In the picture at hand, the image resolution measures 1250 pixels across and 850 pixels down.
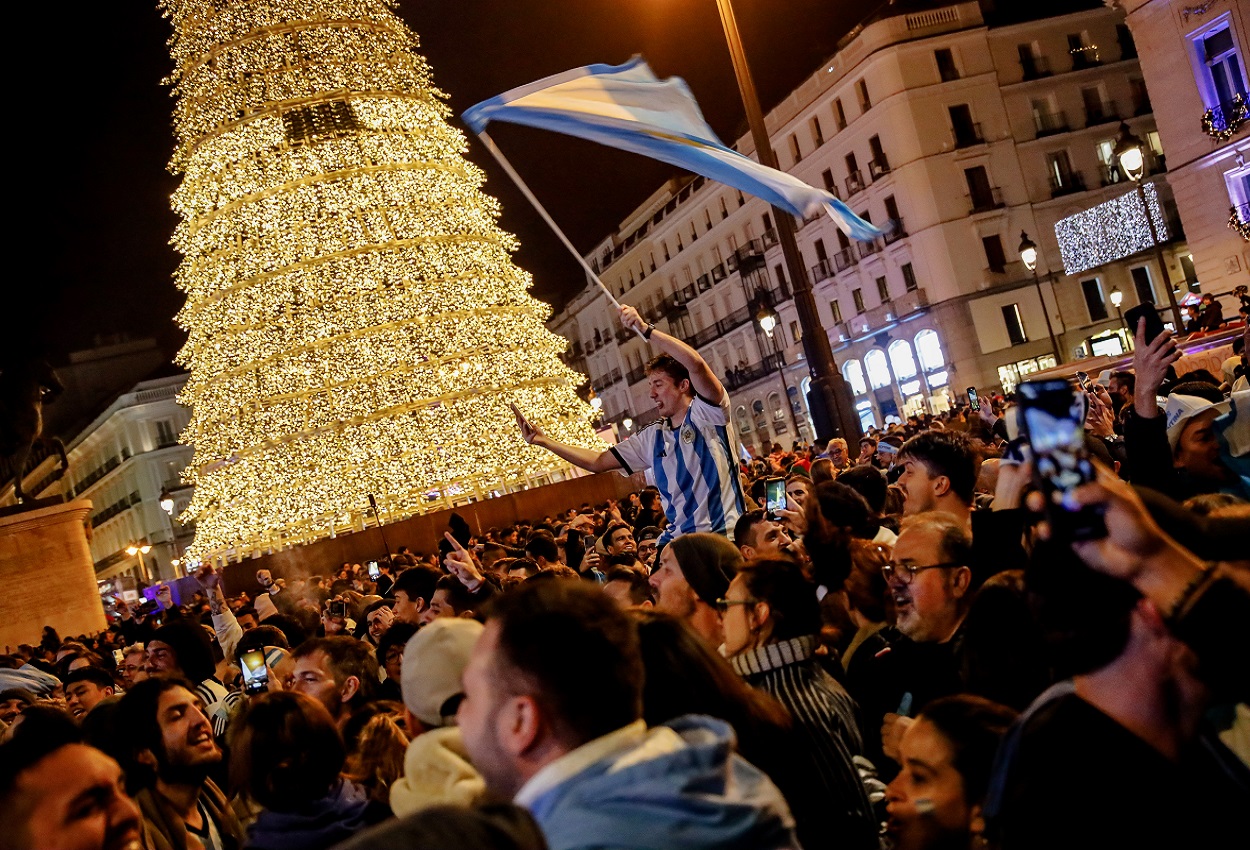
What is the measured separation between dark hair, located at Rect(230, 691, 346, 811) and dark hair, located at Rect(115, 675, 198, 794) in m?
1.18

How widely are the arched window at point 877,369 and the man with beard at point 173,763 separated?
49298 millimetres

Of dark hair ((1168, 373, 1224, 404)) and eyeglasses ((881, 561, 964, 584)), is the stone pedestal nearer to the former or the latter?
dark hair ((1168, 373, 1224, 404))

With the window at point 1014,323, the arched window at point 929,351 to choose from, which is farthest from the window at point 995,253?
the arched window at point 929,351

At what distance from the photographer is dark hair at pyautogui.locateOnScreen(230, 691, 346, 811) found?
350 centimetres

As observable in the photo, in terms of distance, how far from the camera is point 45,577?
2406 centimetres

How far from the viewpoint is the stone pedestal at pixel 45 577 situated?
2361 cm

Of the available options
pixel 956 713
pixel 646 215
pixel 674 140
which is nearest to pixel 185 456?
pixel 646 215

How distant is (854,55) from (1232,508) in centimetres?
5060

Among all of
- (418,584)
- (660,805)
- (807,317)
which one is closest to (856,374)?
(807,317)

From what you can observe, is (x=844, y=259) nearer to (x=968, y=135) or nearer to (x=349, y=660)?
(x=968, y=135)

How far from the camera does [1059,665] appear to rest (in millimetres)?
2217

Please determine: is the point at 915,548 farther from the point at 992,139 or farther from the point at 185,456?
the point at 185,456

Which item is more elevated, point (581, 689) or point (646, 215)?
point (646, 215)

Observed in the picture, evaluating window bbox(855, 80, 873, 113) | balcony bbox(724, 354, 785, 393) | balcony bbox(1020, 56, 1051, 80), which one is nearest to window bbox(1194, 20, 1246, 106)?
window bbox(855, 80, 873, 113)
